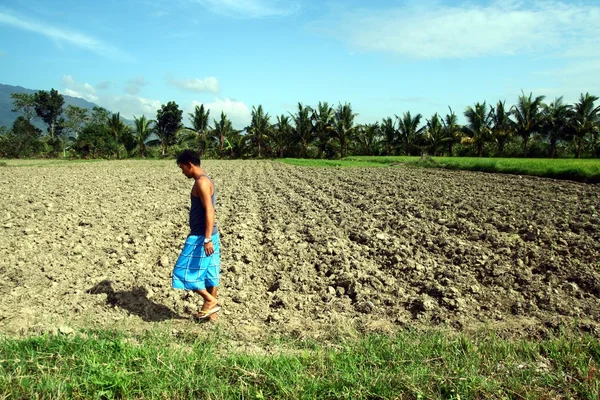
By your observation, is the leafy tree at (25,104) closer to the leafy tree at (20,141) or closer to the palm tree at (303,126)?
the leafy tree at (20,141)

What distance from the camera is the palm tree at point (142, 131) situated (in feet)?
131

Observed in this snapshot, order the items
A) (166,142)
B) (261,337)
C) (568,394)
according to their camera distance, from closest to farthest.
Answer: (568,394)
(261,337)
(166,142)

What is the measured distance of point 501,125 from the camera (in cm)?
3562

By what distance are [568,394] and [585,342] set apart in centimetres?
96

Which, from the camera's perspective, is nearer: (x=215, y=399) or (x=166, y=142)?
(x=215, y=399)

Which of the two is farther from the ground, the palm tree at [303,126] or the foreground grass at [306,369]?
the palm tree at [303,126]

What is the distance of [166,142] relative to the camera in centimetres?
4325

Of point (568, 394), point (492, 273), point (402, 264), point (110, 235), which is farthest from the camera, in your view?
point (110, 235)

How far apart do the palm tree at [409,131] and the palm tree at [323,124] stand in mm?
6312

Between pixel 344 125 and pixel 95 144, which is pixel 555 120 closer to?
pixel 344 125

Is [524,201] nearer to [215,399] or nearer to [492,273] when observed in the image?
[492,273]

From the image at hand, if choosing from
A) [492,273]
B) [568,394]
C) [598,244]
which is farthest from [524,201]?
[568,394]

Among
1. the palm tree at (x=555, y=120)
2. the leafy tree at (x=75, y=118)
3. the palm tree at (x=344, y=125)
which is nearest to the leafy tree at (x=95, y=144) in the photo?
the leafy tree at (x=75, y=118)


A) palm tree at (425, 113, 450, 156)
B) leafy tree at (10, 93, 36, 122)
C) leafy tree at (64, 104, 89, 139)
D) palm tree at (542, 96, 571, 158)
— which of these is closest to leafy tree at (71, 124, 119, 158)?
leafy tree at (10, 93, 36, 122)
